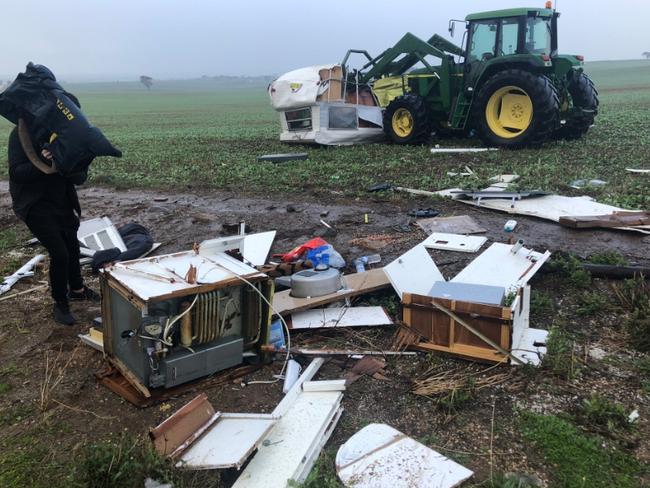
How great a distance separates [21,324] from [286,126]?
9328 mm

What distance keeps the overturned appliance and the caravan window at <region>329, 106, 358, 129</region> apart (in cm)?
907

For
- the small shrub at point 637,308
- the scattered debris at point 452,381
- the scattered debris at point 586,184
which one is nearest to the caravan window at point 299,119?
the scattered debris at point 586,184

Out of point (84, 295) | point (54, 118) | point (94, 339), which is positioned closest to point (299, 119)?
point (84, 295)

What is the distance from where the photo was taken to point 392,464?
99.8 inches

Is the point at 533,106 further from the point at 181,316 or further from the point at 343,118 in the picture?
the point at 181,316

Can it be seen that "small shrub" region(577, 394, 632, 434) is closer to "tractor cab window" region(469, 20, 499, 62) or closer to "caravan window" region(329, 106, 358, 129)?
"tractor cab window" region(469, 20, 499, 62)

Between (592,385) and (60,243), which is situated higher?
(60,243)

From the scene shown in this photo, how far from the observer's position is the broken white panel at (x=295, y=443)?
2.46 m

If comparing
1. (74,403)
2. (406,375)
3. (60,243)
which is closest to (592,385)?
(406,375)

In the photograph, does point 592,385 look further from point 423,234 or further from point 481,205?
point 481,205

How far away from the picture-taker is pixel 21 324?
4.24 metres

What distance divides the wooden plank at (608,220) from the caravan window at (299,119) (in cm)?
775

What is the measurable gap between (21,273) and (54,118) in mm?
2313

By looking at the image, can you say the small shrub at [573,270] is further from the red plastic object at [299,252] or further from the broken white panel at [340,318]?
the red plastic object at [299,252]
